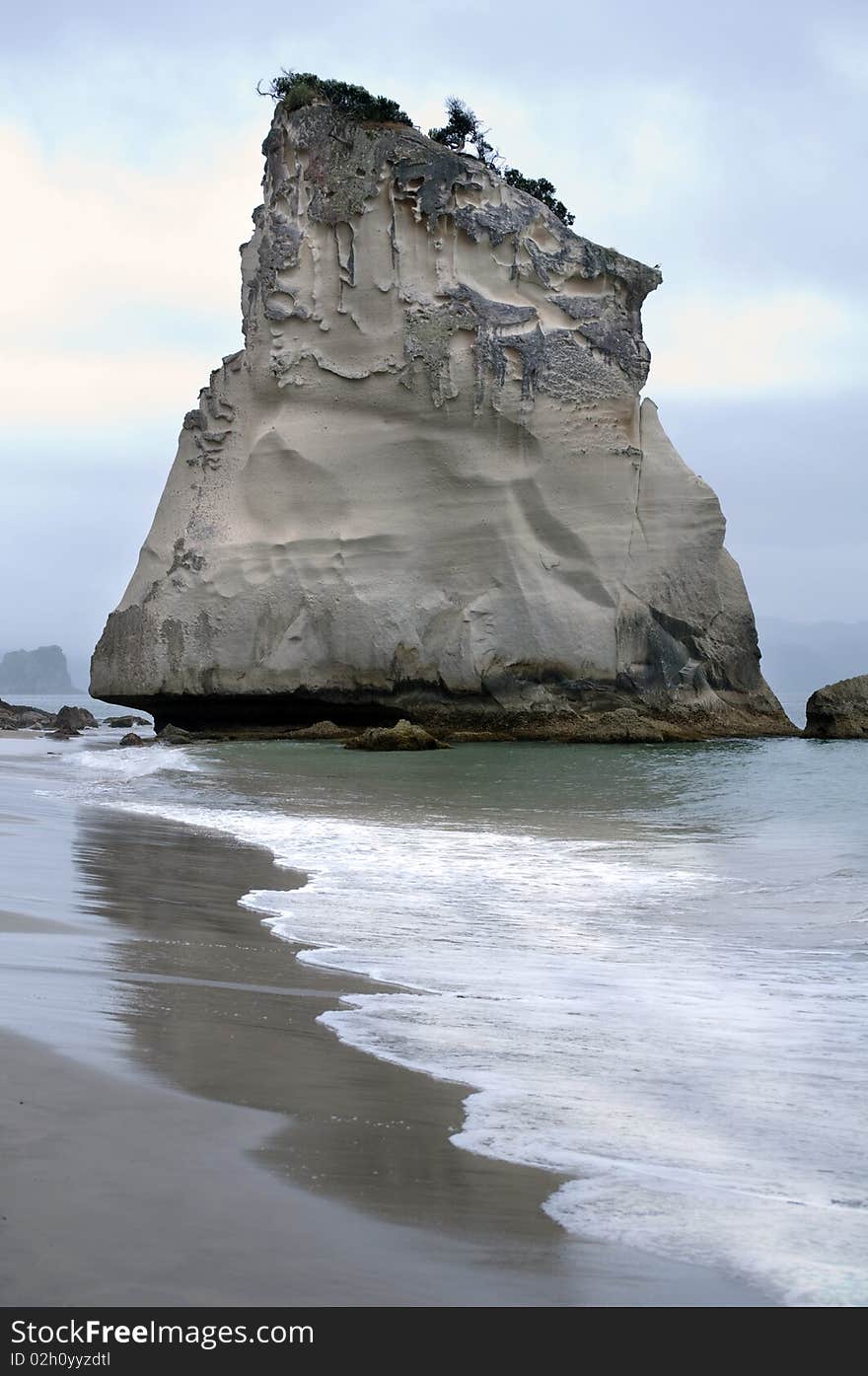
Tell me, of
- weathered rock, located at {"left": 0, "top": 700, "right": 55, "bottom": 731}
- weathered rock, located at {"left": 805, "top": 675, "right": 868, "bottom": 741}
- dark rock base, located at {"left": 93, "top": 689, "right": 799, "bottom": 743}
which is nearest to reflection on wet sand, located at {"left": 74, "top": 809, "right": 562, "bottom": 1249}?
dark rock base, located at {"left": 93, "top": 689, "right": 799, "bottom": 743}

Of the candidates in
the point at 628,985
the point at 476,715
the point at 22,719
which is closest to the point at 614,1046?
the point at 628,985

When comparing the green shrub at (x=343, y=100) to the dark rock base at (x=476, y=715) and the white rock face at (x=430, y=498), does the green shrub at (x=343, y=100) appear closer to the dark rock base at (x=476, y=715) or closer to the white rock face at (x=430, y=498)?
the white rock face at (x=430, y=498)

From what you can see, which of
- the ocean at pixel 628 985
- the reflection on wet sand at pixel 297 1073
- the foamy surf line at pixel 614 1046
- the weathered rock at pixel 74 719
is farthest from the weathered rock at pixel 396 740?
the reflection on wet sand at pixel 297 1073

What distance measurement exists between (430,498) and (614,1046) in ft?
77.8

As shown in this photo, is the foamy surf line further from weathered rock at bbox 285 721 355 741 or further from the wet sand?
weathered rock at bbox 285 721 355 741

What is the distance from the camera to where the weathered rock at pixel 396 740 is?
21.6 m

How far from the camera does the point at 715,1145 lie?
9.21 ft

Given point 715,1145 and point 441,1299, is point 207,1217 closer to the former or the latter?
point 441,1299

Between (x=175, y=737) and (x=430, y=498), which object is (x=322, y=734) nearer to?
(x=175, y=737)

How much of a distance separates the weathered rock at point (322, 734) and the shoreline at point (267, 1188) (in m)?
21.5

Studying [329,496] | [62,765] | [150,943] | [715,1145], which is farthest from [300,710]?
[715,1145]

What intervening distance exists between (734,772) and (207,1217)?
51.0ft

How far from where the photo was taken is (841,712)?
25594 millimetres

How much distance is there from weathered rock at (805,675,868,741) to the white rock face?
160cm
